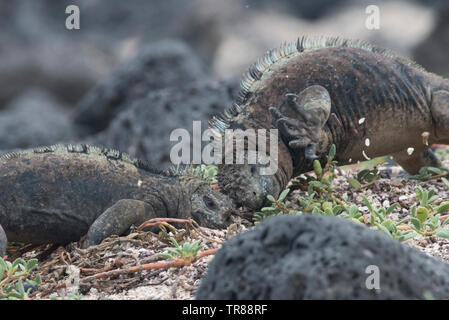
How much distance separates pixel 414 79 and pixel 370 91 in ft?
1.52

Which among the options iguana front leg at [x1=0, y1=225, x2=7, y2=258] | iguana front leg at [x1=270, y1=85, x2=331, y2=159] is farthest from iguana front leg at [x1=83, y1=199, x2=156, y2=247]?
iguana front leg at [x1=270, y1=85, x2=331, y2=159]

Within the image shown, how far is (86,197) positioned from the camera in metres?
3.16

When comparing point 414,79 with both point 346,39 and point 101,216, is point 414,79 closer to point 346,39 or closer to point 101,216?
point 346,39

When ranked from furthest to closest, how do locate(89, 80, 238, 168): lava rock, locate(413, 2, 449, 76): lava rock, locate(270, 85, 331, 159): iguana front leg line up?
locate(413, 2, 449, 76): lava rock
locate(89, 80, 238, 168): lava rock
locate(270, 85, 331, 159): iguana front leg

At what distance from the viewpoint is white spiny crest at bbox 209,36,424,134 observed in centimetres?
379

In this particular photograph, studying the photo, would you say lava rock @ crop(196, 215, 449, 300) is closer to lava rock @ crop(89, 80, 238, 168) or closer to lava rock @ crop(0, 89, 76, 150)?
lava rock @ crop(89, 80, 238, 168)

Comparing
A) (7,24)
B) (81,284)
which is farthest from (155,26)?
(81,284)

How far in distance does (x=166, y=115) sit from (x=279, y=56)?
312 centimetres

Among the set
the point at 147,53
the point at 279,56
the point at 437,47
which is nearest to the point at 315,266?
the point at 279,56

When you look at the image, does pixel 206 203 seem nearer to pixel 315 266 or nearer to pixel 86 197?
pixel 86 197

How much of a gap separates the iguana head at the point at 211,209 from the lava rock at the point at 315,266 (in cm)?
149

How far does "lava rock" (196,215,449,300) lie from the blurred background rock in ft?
16.6

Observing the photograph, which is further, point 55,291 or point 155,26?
point 155,26

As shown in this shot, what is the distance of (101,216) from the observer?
3.04 m
